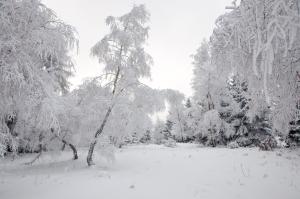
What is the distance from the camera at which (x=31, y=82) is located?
7398 millimetres

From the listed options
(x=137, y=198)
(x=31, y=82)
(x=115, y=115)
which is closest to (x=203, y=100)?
(x=115, y=115)

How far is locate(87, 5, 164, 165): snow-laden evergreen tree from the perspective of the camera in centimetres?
1455

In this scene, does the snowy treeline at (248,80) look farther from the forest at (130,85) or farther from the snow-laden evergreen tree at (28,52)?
the snow-laden evergreen tree at (28,52)

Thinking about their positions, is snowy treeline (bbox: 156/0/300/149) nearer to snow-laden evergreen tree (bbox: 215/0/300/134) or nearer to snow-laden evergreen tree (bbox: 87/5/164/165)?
snow-laden evergreen tree (bbox: 215/0/300/134)

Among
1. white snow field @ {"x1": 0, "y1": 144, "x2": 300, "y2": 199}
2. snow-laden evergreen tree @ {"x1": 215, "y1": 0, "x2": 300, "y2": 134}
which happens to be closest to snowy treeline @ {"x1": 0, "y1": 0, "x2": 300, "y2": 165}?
snow-laden evergreen tree @ {"x1": 215, "y1": 0, "x2": 300, "y2": 134}

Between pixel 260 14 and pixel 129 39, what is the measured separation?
34.6 ft

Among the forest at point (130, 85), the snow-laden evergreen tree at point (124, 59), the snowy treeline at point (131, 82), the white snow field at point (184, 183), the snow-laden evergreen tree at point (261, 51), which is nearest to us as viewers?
the snow-laden evergreen tree at point (261, 51)

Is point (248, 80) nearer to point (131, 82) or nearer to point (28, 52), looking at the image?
point (28, 52)

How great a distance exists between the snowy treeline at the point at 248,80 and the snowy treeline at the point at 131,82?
3 cm

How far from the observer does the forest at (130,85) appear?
519 centimetres

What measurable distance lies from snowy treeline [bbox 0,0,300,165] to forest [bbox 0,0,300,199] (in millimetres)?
31

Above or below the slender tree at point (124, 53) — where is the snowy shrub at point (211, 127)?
below

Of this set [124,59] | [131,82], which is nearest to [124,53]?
[124,59]

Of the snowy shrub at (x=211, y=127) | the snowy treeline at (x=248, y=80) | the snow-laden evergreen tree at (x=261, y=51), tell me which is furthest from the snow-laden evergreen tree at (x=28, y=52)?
the snowy shrub at (x=211, y=127)
